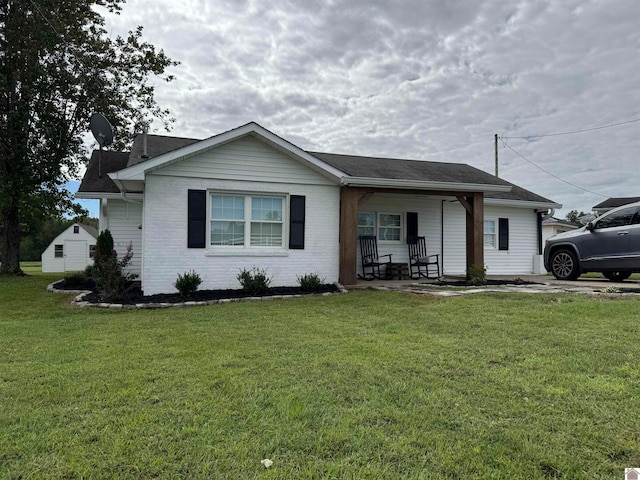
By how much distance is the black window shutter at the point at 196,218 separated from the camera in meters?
8.47

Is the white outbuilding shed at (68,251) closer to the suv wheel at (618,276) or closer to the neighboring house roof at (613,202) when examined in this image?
the suv wheel at (618,276)

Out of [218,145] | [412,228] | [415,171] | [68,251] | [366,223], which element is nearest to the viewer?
[218,145]

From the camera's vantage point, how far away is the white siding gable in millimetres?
8531

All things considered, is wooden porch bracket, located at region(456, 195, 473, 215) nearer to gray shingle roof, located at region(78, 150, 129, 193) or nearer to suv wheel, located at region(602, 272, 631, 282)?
suv wheel, located at region(602, 272, 631, 282)

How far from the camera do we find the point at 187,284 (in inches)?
316

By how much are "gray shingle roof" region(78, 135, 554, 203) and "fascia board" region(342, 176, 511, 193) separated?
25cm

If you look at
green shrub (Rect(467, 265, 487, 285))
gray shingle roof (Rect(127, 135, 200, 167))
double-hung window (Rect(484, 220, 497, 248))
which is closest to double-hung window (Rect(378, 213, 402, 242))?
green shrub (Rect(467, 265, 487, 285))

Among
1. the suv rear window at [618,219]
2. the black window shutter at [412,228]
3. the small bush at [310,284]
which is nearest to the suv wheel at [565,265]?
the suv rear window at [618,219]

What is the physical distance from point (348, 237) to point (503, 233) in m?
6.66

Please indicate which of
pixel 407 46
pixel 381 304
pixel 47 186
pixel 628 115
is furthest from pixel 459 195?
pixel 47 186

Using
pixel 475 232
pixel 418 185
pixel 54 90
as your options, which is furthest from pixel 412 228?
pixel 54 90

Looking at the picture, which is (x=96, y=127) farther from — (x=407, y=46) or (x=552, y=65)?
(x=552, y=65)

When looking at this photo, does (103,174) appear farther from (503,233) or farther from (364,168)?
(503,233)

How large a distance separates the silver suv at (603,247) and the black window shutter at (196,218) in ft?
27.9
